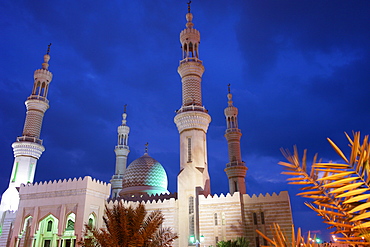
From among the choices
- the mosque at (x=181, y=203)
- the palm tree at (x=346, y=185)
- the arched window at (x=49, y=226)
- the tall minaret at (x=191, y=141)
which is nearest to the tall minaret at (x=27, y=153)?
the mosque at (x=181, y=203)

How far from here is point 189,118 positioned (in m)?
26.6

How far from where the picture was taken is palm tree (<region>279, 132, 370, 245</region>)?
1.61 metres

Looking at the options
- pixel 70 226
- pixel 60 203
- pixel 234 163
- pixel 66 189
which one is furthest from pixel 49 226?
pixel 234 163

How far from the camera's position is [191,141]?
26312mm

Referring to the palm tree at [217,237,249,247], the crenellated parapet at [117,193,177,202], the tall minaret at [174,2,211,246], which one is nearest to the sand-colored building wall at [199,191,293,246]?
the tall minaret at [174,2,211,246]

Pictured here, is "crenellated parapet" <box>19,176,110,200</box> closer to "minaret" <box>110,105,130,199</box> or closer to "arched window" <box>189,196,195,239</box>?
"arched window" <box>189,196,195,239</box>

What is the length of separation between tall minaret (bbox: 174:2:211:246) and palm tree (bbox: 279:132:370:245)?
814 inches

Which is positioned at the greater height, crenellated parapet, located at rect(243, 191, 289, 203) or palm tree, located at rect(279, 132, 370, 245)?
crenellated parapet, located at rect(243, 191, 289, 203)

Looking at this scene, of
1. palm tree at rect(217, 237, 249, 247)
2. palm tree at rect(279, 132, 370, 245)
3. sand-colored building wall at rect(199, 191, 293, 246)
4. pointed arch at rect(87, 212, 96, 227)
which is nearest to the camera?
palm tree at rect(279, 132, 370, 245)

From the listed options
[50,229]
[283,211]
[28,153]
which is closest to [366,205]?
[283,211]

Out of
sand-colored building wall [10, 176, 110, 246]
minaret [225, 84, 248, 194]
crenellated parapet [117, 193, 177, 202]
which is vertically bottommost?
sand-colored building wall [10, 176, 110, 246]

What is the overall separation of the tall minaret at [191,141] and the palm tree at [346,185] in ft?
67.8

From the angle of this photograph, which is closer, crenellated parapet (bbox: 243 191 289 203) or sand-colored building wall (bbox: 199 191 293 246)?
sand-colored building wall (bbox: 199 191 293 246)

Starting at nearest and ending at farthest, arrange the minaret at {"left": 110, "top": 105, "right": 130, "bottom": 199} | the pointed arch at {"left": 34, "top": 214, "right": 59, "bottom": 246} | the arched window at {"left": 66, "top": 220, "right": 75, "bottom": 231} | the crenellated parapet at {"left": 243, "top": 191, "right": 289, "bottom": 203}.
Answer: the crenellated parapet at {"left": 243, "top": 191, "right": 289, "bottom": 203} < the pointed arch at {"left": 34, "top": 214, "right": 59, "bottom": 246} < the arched window at {"left": 66, "top": 220, "right": 75, "bottom": 231} < the minaret at {"left": 110, "top": 105, "right": 130, "bottom": 199}
